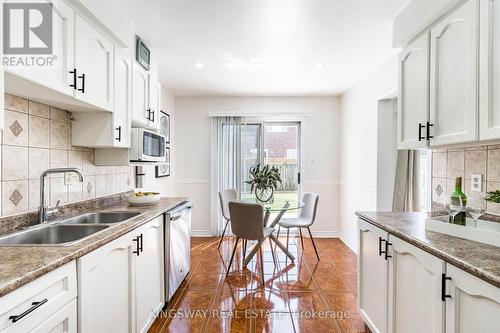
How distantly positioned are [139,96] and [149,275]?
1.57 metres

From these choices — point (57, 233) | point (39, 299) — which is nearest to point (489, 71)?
point (39, 299)

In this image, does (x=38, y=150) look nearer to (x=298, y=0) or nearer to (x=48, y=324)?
(x=48, y=324)

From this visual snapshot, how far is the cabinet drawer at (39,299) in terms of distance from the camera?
91cm

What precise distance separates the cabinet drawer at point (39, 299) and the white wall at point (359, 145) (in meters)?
3.13

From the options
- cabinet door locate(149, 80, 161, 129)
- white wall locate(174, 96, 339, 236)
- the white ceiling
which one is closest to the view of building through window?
white wall locate(174, 96, 339, 236)

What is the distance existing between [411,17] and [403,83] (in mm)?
432

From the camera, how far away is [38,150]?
1809 mm

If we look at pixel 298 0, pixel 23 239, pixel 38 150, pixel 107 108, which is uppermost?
pixel 298 0

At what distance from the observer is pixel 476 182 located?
1826 millimetres

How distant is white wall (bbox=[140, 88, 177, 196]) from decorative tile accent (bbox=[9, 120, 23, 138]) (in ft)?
6.17

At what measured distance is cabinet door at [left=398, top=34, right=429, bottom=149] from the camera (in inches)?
71.0

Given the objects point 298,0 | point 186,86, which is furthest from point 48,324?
point 186,86

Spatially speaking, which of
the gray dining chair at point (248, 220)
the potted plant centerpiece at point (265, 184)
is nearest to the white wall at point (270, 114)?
the potted plant centerpiece at point (265, 184)

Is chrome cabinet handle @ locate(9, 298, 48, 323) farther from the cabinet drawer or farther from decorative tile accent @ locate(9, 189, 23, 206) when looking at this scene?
decorative tile accent @ locate(9, 189, 23, 206)
